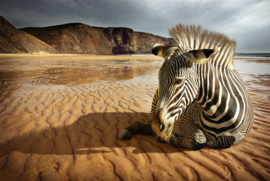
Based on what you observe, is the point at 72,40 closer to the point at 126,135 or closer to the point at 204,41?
the point at 126,135

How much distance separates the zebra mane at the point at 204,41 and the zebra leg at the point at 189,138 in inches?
45.8

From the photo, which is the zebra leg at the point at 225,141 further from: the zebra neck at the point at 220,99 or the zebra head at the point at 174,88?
the zebra head at the point at 174,88

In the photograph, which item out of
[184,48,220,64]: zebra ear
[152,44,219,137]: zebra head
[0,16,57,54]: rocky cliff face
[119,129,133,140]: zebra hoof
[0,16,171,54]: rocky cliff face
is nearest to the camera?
[184,48,220,64]: zebra ear

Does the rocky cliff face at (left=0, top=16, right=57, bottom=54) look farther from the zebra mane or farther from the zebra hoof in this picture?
the zebra mane

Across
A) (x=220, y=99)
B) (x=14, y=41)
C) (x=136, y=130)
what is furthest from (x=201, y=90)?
(x=14, y=41)

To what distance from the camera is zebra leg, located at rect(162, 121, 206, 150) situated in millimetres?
2123

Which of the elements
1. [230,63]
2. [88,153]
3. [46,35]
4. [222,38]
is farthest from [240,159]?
[46,35]

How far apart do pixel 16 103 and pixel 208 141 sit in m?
5.69

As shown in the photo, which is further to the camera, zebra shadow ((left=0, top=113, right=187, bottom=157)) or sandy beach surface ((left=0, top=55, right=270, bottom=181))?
zebra shadow ((left=0, top=113, right=187, bottom=157))

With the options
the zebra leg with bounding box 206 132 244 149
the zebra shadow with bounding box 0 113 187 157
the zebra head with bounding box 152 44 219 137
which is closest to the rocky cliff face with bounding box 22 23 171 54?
the zebra shadow with bounding box 0 113 187 157

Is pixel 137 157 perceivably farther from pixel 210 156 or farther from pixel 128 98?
pixel 128 98

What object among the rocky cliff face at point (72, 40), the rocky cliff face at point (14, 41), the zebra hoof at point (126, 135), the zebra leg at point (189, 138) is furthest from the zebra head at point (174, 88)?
the rocky cliff face at point (14, 41)

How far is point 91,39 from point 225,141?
92.5 m

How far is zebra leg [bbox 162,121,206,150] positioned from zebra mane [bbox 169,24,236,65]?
3.82 ft
